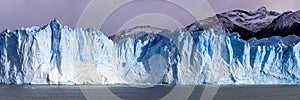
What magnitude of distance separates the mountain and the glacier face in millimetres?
30390

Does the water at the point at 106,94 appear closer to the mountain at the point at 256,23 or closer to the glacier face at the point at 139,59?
the glacier face at the point at 139,59

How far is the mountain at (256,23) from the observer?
84331mm

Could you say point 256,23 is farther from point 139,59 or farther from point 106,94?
point 106,94

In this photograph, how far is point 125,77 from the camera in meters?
45.5

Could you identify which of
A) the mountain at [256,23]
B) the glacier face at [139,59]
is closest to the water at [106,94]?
the glacier face at [139,59]

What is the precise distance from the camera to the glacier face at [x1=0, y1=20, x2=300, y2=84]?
129 feet

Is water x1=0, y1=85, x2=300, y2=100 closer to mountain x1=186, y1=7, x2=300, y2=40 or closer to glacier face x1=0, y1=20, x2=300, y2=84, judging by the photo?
glacier face x1=0, y1=20, x2=300, y2=84

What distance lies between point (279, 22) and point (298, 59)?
41994 mm

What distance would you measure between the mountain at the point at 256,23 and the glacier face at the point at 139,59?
30.4 meters

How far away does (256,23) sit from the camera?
310 ft

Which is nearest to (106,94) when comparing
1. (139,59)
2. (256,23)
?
(139,59)

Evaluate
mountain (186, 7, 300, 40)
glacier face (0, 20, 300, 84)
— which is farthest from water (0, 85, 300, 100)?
mountain (186, 7, 300, 40)

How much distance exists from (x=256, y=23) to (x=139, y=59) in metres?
53.6

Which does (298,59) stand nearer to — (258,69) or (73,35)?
(258,69)
